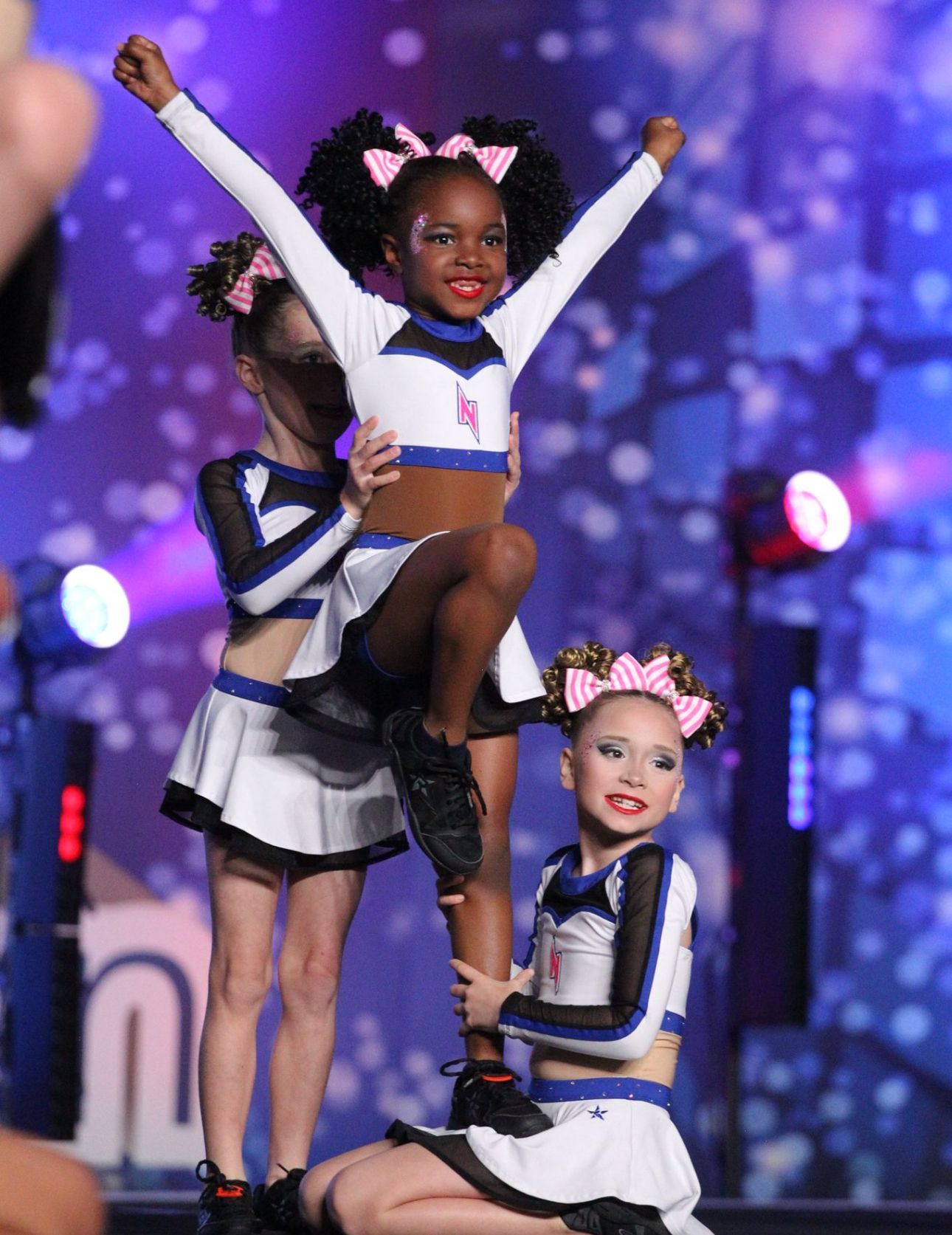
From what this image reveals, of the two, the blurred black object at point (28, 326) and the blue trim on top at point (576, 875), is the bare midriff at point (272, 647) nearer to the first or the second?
the blue trim on top at point (576, 875)

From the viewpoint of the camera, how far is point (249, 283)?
7.66 ft

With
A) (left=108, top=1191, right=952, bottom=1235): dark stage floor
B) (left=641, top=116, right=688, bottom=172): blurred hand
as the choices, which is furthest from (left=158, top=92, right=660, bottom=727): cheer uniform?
(left=108, top=1191, right=952, bottom=1235): dark stage floor

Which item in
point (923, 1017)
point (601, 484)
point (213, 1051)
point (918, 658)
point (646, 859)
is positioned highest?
point (601, 484)

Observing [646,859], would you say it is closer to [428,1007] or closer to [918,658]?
[428,1007]

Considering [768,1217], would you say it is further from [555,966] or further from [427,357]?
[427,357]

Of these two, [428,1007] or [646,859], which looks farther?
[428,1007]

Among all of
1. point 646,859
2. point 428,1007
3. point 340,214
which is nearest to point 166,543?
point 428,1007

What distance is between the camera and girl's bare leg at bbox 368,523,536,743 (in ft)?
5.81

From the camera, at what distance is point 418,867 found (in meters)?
3.72

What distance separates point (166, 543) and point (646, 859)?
204 centimetres

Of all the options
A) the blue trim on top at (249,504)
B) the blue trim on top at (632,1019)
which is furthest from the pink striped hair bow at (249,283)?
the blue trim on top at (632,1019)

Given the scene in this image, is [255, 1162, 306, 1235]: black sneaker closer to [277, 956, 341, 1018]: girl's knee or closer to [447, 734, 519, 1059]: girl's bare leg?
[277, 956, 341, 1018]: girl's knee

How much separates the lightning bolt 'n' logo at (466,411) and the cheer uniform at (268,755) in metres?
0.24

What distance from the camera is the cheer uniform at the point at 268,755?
2.17 meters
